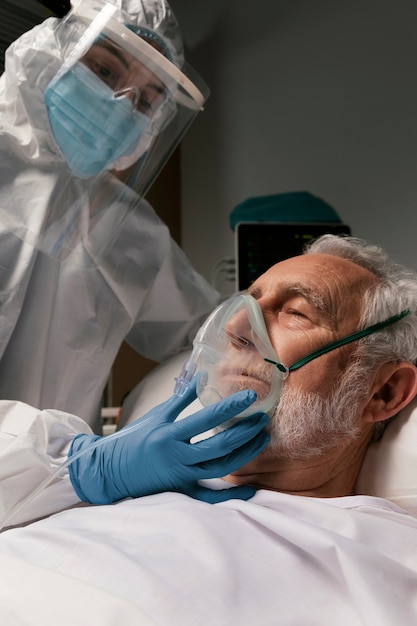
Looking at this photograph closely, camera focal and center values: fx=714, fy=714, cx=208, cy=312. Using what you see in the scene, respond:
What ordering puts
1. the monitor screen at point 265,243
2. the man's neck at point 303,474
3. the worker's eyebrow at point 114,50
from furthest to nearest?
the monitor screen at point 265,243 < the worker's eyebrow at point 114,50 < the man's neck at point 303,474

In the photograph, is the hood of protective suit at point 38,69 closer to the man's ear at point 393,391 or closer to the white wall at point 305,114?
the man's ear at point 393,391

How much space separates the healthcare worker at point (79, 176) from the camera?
63.2 inches

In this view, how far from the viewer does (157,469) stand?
4.48ft

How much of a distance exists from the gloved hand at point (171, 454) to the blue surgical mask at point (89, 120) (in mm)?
628

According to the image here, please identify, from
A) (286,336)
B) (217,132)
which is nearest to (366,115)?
(217,132)

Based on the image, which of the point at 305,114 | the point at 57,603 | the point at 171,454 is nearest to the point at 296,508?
the point at 171,454

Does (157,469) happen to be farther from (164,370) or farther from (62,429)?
(164,370)

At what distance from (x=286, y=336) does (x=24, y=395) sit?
0.73 metres

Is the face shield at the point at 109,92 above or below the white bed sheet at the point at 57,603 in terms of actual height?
above

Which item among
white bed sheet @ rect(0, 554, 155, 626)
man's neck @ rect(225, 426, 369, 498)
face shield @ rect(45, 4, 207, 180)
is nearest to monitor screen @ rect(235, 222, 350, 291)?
face shield @ rect(45, 4, 207, 180)

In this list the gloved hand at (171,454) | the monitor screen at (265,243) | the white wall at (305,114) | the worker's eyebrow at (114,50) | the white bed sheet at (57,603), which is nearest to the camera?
the white bed sheet at (57,603)

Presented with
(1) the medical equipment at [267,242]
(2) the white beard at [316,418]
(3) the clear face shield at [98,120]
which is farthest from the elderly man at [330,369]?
(1) the medical equipment at [267,242]

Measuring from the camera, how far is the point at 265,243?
2301 mm

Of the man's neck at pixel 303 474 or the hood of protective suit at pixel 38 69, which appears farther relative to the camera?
the hood of protective suit at pixel 38 69
